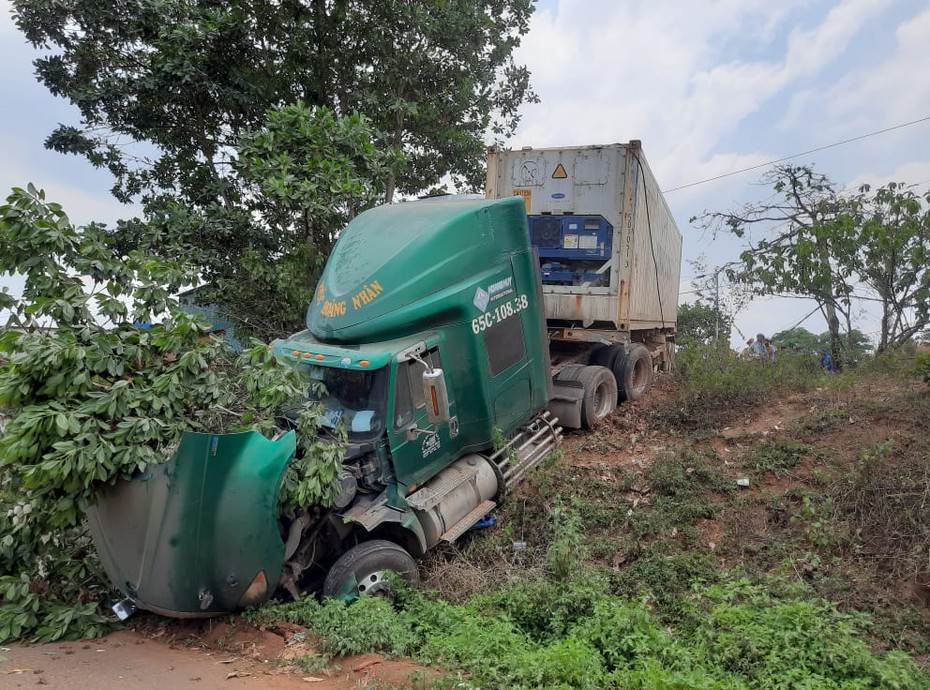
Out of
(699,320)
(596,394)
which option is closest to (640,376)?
(596,394)

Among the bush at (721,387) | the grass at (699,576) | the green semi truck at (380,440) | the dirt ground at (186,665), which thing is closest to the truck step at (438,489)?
the green semi truck at (380,440)

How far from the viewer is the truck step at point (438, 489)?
18.3 feet

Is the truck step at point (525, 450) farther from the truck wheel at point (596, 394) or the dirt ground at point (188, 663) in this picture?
the dirt ground at point (188, 663)

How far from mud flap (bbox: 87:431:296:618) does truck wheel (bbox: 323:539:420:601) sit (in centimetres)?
62

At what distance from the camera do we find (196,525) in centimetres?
423

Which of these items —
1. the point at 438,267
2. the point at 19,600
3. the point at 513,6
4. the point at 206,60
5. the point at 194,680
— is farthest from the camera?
the point at 513,6

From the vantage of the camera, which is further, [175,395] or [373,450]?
[373,450]

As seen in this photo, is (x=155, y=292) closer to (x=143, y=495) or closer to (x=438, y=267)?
(x=143, y=495)

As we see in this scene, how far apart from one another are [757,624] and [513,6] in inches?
451

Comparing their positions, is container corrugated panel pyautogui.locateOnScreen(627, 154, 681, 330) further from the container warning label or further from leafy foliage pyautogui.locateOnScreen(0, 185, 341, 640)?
leafy foliage pyautogui.locateOnScreen(0, 185, 341, 640)

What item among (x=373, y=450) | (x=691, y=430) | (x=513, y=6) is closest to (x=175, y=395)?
(x=373, y=450)

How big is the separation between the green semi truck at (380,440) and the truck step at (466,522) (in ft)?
0.06

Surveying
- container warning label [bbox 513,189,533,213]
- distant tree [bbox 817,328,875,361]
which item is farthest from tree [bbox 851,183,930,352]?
container warning label [bbox 513,189,533,213]

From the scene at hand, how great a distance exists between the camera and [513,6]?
1213 centimetres
